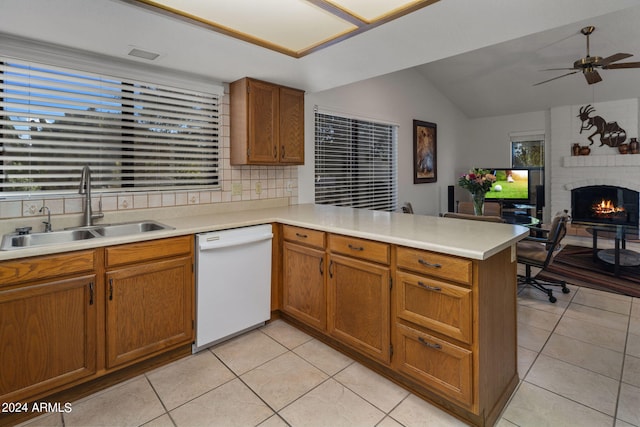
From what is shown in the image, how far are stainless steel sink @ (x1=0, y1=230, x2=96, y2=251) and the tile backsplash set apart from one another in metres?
0.21

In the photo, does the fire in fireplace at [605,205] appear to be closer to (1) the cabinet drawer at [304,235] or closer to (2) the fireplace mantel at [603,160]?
(2) the fireplace mantel at [603,160]

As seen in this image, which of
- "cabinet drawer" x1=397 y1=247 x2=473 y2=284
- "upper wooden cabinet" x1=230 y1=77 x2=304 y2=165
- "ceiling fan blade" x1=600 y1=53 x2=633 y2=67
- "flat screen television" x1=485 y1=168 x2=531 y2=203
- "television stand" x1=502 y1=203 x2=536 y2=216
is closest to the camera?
"cabinet drawer" x1=397 y1=247 x2=473 y2=284

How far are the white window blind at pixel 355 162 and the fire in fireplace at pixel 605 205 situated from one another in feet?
12.0

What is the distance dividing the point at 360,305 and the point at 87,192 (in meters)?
1.92

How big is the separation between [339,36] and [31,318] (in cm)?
234

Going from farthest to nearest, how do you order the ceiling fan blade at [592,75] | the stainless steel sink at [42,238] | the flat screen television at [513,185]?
the flat screen television at [513,185], the ceiling fan blade at [592,75], the stainless steel sink at [42,238]

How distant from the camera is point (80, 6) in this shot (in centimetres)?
170

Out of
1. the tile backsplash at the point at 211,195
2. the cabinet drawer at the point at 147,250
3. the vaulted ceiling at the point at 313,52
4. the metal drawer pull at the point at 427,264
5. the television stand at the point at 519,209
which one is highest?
the vaulted ceiling at the point at 313,52

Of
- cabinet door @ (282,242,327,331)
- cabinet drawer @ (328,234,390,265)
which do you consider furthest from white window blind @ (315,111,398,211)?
cabinet drawer @ (328,234,390,265)

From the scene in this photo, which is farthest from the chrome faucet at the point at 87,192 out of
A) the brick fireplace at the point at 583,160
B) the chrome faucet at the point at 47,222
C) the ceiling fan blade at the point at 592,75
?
the brick fireplace at the point at 583,160

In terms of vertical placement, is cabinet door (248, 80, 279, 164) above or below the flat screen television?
above

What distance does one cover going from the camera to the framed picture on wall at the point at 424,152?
552 centimetres

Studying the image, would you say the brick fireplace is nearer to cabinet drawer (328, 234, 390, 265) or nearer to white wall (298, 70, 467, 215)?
white wall (298, 70, 467, 215)

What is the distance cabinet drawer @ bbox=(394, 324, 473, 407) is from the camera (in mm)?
1610
